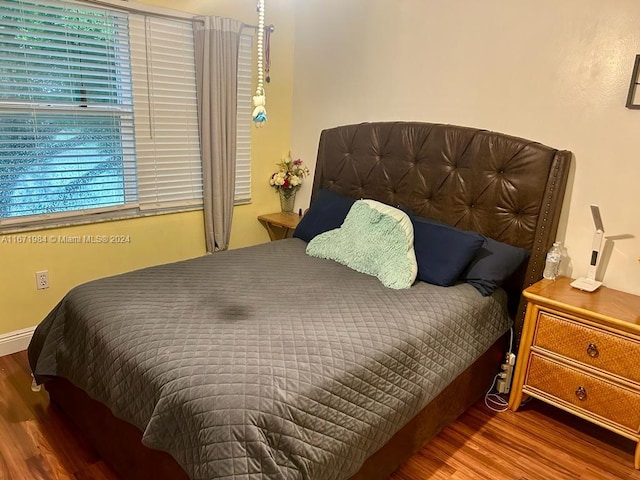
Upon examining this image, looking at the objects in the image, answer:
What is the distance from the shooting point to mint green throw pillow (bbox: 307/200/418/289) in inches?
92.7

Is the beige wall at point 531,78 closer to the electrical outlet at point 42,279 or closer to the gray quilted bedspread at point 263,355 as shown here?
the gray quilted bedspread at point 263,355

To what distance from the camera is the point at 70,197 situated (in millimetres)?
2740

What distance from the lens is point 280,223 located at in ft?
11.4

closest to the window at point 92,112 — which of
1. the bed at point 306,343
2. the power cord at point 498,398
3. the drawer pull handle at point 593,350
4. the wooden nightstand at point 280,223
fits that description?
the wooden nightstand at point 280,223

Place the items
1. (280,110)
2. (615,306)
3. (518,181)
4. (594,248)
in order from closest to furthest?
(615,306)
(594,248)
(518,181)
(280,110)

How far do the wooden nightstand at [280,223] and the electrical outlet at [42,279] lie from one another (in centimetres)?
150

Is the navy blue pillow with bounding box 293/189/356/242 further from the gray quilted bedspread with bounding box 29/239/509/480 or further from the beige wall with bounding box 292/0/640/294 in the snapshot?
the beige wall with bounding box 292/0/640/294

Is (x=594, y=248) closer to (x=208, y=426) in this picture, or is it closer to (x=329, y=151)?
(x=329, y=151)

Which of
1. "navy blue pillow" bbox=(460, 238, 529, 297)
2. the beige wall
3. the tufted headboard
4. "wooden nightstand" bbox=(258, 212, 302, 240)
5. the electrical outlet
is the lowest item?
the electrical outlet

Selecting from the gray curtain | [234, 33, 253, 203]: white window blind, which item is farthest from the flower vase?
the gray curtain

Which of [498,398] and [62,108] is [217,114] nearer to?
[62,108]

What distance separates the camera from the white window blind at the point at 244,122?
3.31m

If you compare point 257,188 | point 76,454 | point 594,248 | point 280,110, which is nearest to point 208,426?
point 76,454

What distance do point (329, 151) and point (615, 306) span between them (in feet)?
6.39
